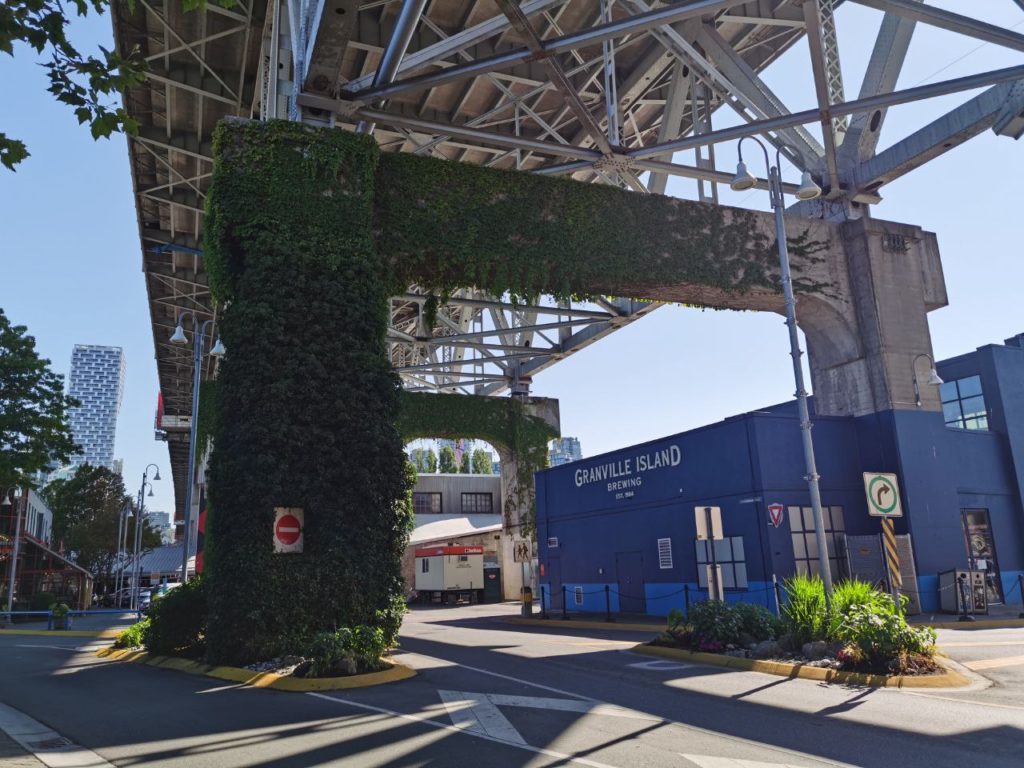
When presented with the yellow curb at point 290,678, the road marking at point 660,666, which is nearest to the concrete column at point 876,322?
the road marking at point 660,666

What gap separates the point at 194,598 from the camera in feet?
48.5

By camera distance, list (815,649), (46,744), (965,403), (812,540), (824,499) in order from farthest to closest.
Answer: (965,403) → (824,499) → (812,540) → (815,649) → (46,744)

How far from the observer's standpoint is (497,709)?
8773 millimetres

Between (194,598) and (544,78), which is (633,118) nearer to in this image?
(544,78)

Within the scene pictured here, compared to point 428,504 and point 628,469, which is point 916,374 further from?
point 428,504

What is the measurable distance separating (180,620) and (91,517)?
55.9 m

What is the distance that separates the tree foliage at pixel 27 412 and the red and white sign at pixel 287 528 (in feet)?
81.5

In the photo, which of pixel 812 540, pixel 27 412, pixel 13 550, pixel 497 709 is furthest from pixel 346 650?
pixel 13 550

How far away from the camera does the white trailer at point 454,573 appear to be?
4097cm

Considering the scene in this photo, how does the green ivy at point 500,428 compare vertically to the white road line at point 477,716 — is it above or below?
above

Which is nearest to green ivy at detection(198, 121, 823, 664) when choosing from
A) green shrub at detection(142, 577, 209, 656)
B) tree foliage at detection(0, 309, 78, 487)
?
green shrub at detection(142, 577, 209, 656)

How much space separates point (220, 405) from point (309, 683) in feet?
17.8

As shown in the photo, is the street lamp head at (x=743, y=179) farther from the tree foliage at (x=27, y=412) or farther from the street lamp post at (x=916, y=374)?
the tree foliage at (x=27, y=412)

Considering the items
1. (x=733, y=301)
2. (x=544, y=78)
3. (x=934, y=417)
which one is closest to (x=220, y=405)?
(x=733, y=301)
